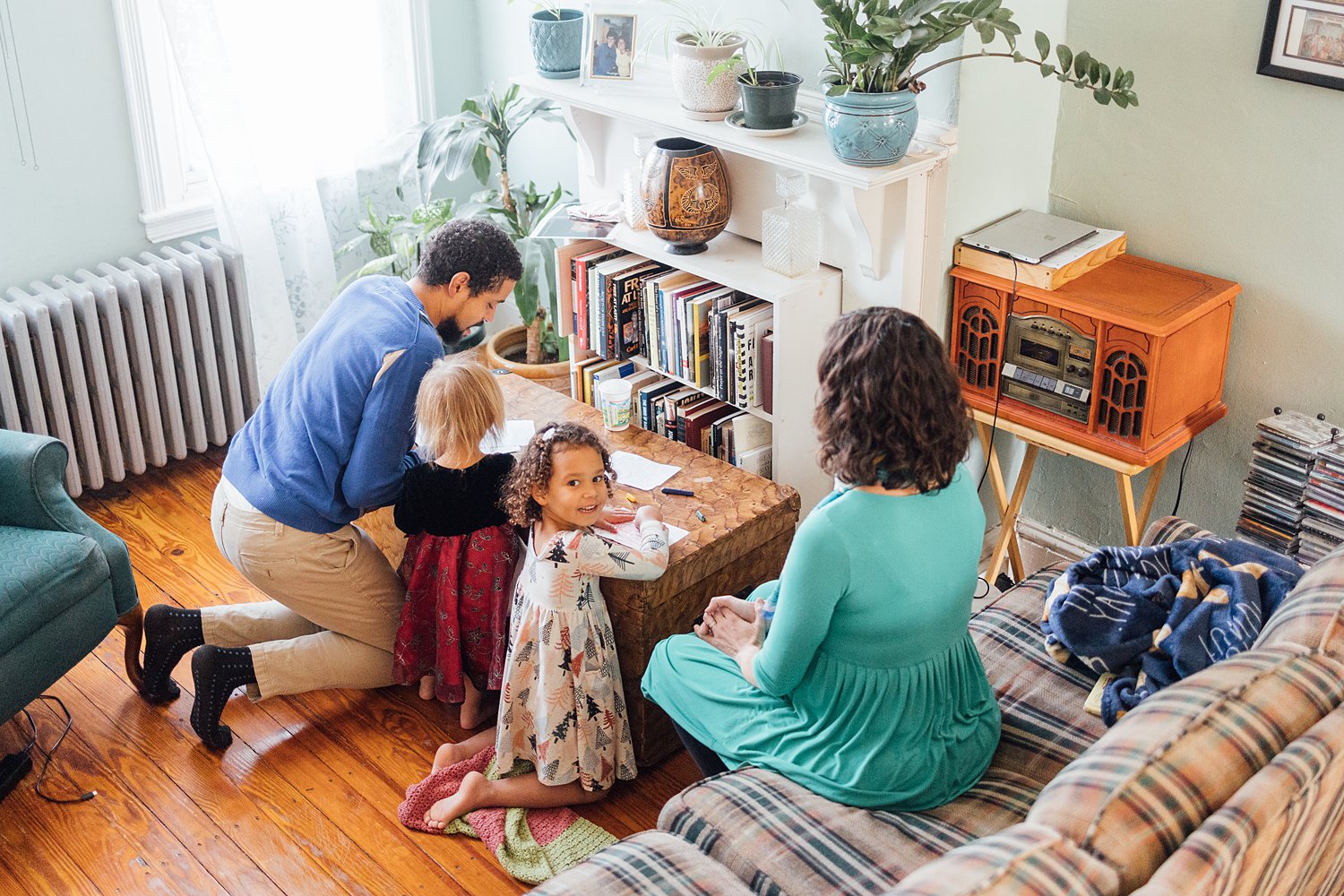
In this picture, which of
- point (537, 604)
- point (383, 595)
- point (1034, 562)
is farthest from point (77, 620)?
point (1034, 562)

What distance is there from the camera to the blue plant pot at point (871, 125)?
2.42 meters

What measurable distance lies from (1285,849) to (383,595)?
6.13 feet

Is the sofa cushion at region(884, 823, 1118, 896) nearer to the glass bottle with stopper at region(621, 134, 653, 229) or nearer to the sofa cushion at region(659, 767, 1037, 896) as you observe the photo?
the sofa cushion at region(659, 767, 1037, 896)

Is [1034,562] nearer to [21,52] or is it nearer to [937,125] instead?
[937,125]

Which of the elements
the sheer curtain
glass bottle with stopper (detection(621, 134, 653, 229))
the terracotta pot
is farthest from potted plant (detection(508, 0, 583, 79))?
the sheer curtain

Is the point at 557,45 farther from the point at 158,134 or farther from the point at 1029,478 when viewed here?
the point at 1029,478

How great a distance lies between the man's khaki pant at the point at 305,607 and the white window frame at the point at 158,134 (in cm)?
123

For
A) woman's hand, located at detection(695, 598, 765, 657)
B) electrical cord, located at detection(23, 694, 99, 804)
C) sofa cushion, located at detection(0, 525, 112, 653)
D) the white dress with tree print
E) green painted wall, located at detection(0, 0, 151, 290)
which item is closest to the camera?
woman's hand, located at detection(695, 598, 765, 657)

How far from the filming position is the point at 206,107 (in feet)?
11.5

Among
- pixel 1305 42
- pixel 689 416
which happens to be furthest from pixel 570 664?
pixel 1305 42

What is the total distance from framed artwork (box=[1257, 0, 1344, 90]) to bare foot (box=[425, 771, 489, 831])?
80.9 inches

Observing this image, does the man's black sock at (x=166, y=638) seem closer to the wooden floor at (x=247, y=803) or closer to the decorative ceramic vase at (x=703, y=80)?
the wooden floor at (x=247, y=803)

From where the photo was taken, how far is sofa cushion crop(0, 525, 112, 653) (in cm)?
252

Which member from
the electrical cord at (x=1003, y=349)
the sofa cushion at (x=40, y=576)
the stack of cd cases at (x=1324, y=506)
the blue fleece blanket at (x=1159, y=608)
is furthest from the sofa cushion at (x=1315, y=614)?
the sofa cushion at (x=40, y=576)
